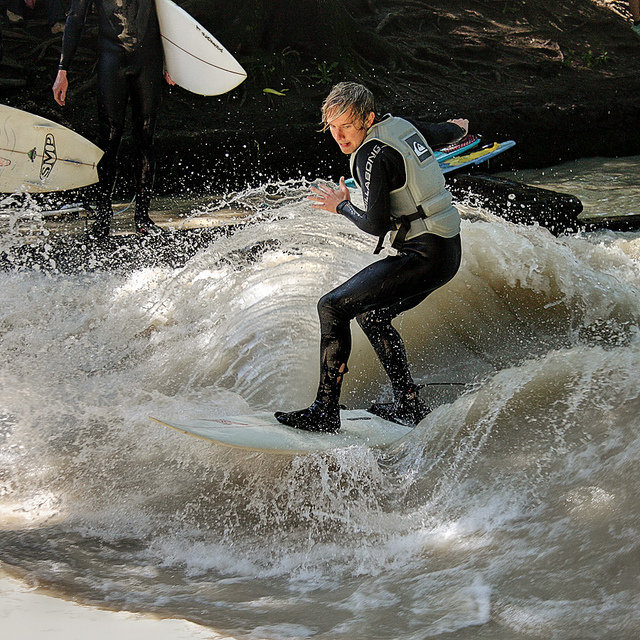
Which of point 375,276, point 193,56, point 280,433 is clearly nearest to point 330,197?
point 375,276

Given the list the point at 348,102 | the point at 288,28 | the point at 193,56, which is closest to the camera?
the point at 348,102

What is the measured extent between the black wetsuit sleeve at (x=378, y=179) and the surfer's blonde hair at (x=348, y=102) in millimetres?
135

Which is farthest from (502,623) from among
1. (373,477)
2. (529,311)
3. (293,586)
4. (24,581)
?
(529,311)

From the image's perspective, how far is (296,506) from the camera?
11.0ft

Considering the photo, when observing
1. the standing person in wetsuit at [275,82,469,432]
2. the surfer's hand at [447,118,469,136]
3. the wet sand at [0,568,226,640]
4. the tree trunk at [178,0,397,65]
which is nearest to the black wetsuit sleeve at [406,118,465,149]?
the surfer's hand at [447,118,469,136]

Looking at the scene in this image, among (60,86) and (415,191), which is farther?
(60,86)

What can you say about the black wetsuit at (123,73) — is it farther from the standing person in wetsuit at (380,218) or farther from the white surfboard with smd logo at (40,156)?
the standing person in wetsuit at (380,218)

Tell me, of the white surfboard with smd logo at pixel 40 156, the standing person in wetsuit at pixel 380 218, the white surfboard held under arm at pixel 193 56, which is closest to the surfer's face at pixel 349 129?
the standing person in wetsuit at pixel 380 218

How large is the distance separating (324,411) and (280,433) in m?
0.24

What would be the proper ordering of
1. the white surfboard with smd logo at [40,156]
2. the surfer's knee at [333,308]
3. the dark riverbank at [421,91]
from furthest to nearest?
the dark riverbank at [421,91] → the white surfboard with smd logo at [40,156] → the surfer's knee at [333,308]

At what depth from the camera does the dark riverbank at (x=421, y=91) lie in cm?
1081

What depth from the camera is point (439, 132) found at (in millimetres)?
3811

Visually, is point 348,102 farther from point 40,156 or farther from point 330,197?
point 40,156

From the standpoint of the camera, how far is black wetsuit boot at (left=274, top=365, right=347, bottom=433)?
3516 mm
